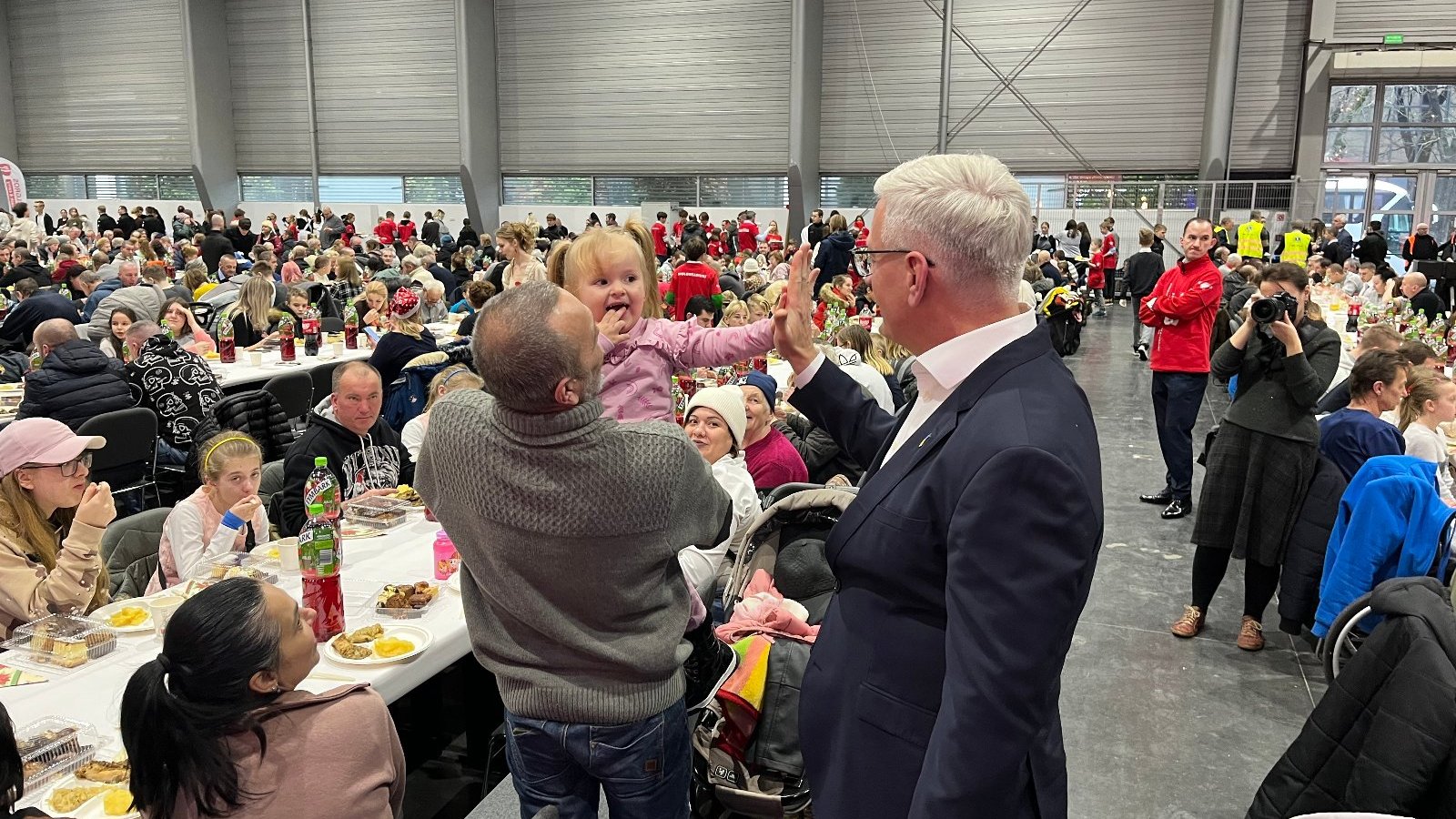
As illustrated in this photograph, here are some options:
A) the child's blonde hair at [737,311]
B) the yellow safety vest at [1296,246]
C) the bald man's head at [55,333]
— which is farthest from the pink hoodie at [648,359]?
the yellow safety vest at [1296,246]

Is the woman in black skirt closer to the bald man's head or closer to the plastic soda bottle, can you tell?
the plastic soda bottle

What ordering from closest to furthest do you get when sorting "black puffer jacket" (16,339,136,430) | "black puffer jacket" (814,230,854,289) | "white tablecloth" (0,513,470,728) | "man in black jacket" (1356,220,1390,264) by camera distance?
"white tablecloth" (0,513,470,728) < "black puffer jacket" (16,339,136,430) < "black puffer jacket" (814,230,854,289) < "man in black jacket" (1356,220,1390,264)

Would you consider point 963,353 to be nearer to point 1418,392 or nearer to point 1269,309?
point 1269,309

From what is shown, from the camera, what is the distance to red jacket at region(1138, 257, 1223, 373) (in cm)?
584

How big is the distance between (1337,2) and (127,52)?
24997 millimetres

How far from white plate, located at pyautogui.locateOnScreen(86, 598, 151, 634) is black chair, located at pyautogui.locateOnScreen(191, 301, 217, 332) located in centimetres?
666

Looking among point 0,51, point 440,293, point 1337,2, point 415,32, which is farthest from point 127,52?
point 1337,2

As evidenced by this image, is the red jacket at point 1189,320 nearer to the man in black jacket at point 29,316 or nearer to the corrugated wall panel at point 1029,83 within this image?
the man in black jacket at point 29,316

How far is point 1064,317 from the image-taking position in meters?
11.2

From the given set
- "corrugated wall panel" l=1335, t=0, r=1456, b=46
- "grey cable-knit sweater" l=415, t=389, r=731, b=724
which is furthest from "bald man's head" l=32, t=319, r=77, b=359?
"corrugated wall panel" l=1335, t=0, r=1456, b=46

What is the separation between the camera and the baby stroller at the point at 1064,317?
1049cm

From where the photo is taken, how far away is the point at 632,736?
185cm

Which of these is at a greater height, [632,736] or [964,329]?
[964,329]

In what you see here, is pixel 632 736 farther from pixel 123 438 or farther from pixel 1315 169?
pixel 1315 169
